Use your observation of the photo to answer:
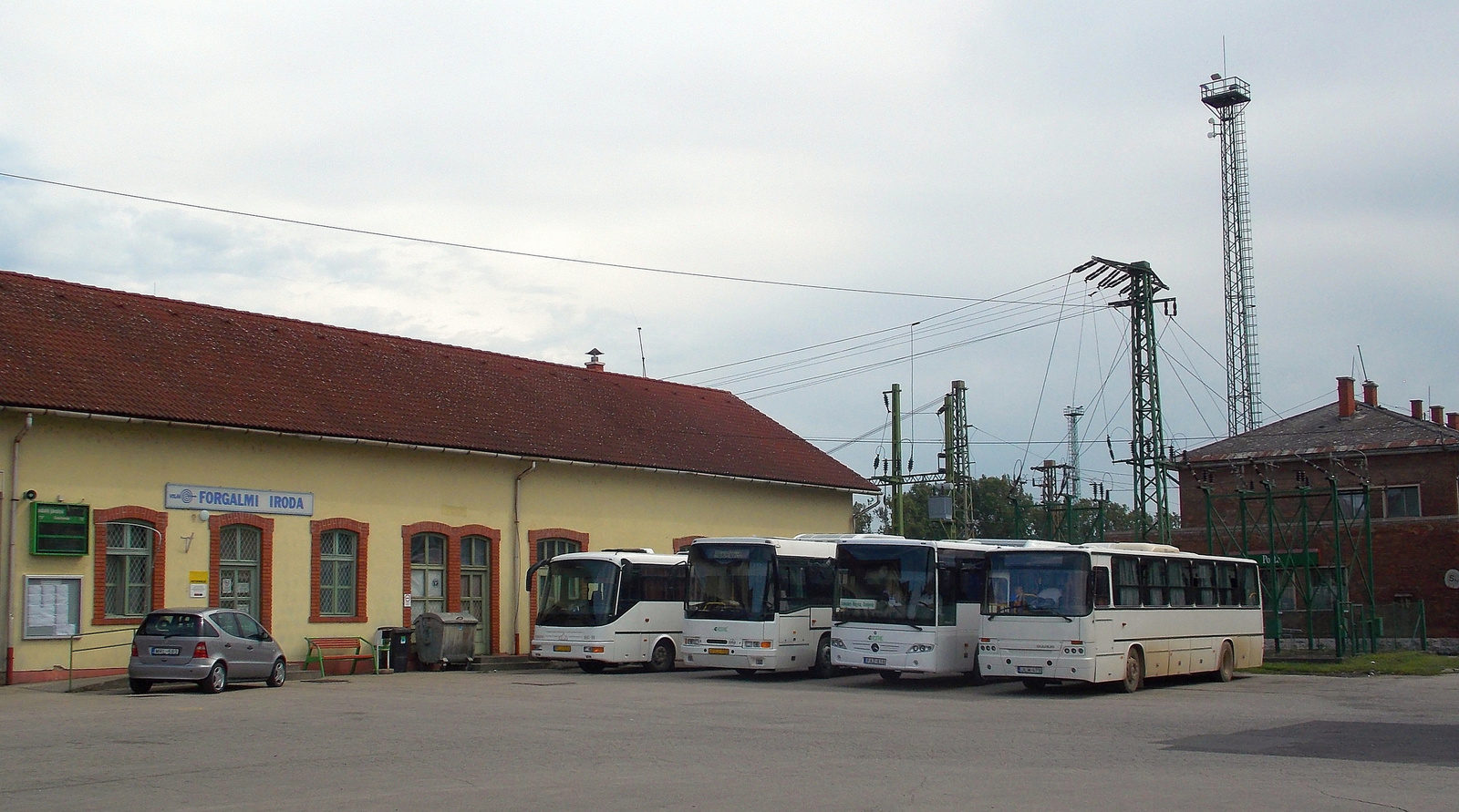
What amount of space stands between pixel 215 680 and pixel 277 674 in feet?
6.24

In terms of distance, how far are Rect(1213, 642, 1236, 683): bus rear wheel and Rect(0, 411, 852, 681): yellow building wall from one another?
49.5 ft

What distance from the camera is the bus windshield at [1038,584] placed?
21344mm

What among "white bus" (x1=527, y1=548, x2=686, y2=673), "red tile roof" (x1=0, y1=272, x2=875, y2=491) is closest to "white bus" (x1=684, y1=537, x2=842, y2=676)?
"white bus" (x1=527, y1=548, x2=686, y2=673)

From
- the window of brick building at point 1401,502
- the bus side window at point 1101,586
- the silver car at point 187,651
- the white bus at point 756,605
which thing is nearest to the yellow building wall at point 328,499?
the silver car at point 187,651

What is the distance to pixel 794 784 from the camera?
11.5 m

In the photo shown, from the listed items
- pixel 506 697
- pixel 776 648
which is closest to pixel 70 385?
pixel 506 697

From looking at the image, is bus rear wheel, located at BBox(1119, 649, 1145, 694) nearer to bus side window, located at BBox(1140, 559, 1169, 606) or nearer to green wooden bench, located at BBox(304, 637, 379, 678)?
bus side window, located at BBox(1140, 559, 1169, 606)

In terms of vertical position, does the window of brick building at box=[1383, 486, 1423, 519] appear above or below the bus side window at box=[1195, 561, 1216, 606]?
above

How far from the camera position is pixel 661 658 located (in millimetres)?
29078

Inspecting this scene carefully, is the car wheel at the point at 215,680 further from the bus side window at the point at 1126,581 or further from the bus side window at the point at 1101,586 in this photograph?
the bus side window at the point at 1126,581

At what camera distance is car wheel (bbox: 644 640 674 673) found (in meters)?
28.9

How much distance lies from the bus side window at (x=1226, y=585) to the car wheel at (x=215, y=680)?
57.2ft

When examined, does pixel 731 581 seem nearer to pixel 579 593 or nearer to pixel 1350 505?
pixel 579 593

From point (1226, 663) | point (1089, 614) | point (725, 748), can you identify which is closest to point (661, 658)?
point (1089, 614)
